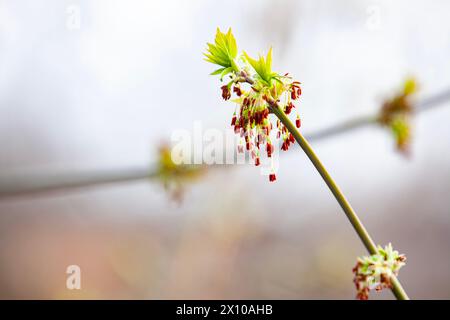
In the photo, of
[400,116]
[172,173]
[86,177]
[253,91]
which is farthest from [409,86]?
[253,91]

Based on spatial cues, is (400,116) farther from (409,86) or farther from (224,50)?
(224,50)

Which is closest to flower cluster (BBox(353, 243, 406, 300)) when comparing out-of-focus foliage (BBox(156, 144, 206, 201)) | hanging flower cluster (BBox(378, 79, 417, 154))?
out-of-focus foliage (BBox(156, 144, 206, 201))

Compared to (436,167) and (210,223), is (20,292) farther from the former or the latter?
(436,167)

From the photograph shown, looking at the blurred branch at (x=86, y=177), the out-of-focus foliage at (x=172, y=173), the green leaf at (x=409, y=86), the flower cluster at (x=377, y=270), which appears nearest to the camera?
the flower cluster at (x=377, y=270)

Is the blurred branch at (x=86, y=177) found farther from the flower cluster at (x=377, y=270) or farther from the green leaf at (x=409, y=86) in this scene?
the flower cluster at (x=377, y=270)

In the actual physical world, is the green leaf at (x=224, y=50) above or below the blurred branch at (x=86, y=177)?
below

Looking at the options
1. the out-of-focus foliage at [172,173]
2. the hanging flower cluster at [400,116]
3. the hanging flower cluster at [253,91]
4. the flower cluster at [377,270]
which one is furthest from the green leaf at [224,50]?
the hanging flower cluster at [400,116]
